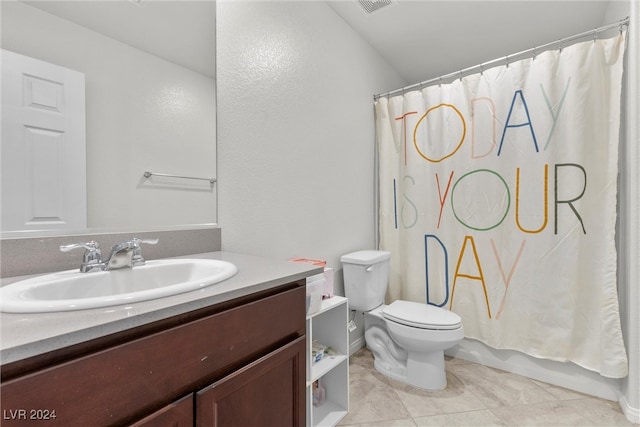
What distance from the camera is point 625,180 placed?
148 cm

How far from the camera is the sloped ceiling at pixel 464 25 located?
1.84m

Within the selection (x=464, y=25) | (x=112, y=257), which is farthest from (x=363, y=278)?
(x=464, y=25)

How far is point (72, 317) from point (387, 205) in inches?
80.7

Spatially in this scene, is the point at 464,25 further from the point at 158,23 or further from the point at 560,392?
the point at 560,392

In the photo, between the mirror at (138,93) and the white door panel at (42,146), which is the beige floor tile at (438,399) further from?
the white door panel at (42,146)

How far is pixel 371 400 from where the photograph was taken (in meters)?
1.60

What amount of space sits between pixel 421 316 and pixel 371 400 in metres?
0.56

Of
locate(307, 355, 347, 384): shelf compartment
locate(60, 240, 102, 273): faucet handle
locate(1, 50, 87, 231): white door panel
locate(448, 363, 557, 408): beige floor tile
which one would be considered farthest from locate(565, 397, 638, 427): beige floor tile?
locate(1, 50, 87, 231): white door panel

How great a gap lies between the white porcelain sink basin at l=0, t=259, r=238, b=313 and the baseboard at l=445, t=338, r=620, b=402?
192 centimetres

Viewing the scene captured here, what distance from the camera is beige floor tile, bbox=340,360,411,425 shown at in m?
1.47

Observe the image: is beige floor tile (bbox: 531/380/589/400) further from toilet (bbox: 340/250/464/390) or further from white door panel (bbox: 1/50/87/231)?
white door panel (bbox: 1/50/87/231)

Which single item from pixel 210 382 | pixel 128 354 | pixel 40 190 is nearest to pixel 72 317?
pixel 128 354

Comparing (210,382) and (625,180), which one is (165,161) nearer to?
(210,382)

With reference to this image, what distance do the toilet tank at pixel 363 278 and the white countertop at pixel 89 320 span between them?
115 cm
